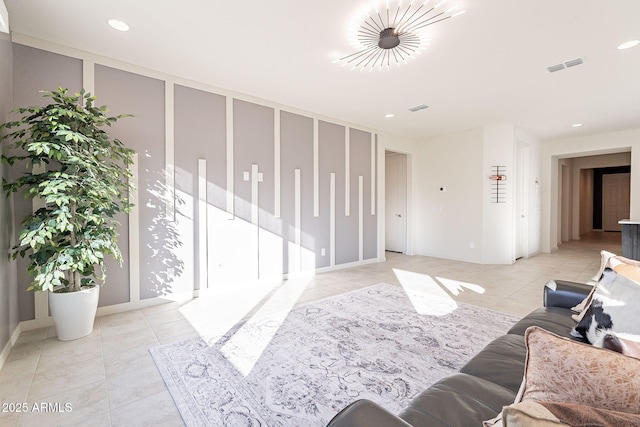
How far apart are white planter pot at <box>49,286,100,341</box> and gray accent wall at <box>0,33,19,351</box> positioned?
0.94ft

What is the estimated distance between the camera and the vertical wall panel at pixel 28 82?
2.83 m

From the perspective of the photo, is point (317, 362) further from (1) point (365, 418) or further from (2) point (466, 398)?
(1) point (365, 418)

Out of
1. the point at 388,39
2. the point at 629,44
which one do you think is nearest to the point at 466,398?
the point at 388,39

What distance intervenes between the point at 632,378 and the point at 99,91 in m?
4.40

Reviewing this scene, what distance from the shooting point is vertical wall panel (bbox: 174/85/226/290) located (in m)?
3.76

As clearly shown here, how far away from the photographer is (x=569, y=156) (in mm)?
7551

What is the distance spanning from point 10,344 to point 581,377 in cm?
376

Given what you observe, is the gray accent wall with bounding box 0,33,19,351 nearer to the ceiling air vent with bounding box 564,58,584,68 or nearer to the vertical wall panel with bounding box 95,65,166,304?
the vertical wall panel with bounding box 95,65,166,304

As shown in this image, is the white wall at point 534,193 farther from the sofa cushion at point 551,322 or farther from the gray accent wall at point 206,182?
the sofa cushion at point 551,322

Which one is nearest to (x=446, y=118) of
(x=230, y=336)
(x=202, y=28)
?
(x=202, y=28)

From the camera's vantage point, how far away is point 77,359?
2342mm

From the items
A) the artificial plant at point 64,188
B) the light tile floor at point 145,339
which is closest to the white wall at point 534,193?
the light tile floor at point 145,339

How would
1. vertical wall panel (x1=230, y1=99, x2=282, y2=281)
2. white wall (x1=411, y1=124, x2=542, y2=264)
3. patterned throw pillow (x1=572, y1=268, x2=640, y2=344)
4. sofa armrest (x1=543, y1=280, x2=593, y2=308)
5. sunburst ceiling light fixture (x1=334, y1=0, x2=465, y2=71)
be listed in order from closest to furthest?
patterned throw pillow (x1=572, y1=268, x2=640, y2=344) → sofa armrest (x1=543, y1=280, x2=593, y2=308) → sunburst ceiling light fixture (x1=334, y1=0, x2=465, y2=71) → vertical wall panel (x1=230, y1=99, x2=282, y2=281) → white wall (x1=411, y1=124, x2=542, y2=264)

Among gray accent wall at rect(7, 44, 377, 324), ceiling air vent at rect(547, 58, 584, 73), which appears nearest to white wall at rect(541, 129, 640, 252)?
ceiling air vent at rect(547, 58, 584, 73)
